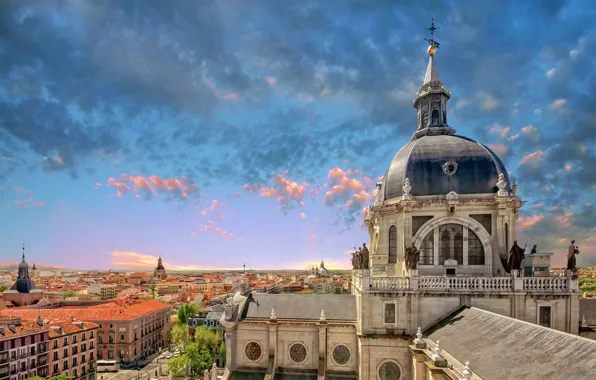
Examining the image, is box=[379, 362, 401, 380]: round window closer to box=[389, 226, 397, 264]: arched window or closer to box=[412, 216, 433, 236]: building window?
box=[389, 226, 397, 264]: arched window

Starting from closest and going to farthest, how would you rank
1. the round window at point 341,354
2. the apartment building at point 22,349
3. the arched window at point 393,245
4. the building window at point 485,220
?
the building window at point 485,220 < the round window at point 341,354 < the arched window at point 393,245 < the apartment building at point 22,349

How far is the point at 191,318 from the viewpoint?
82250 mm

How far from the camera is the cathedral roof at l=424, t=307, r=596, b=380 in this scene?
14594 mm

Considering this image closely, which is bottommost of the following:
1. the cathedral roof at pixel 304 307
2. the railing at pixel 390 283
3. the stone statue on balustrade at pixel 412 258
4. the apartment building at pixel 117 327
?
the apartment building at pixel 117 327

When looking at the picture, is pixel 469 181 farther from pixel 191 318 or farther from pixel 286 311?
pixel 191 318

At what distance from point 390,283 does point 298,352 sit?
11.5 m

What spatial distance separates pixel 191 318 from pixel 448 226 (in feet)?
219

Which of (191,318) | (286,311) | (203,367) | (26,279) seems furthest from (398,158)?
(26,279)

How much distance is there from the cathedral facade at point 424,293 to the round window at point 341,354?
0.29 ft

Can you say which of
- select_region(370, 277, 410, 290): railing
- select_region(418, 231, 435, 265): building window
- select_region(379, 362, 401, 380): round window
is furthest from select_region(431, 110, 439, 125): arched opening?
select_region(379, 362, 401, 380): round window

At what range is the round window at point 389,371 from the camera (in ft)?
92.3

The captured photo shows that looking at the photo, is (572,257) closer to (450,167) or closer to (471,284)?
(471,284)

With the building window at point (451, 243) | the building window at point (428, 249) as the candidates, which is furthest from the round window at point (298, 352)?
the building window at point (451, 243)

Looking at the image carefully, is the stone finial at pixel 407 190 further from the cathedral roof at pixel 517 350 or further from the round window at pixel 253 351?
the round window at pixel 253 351
